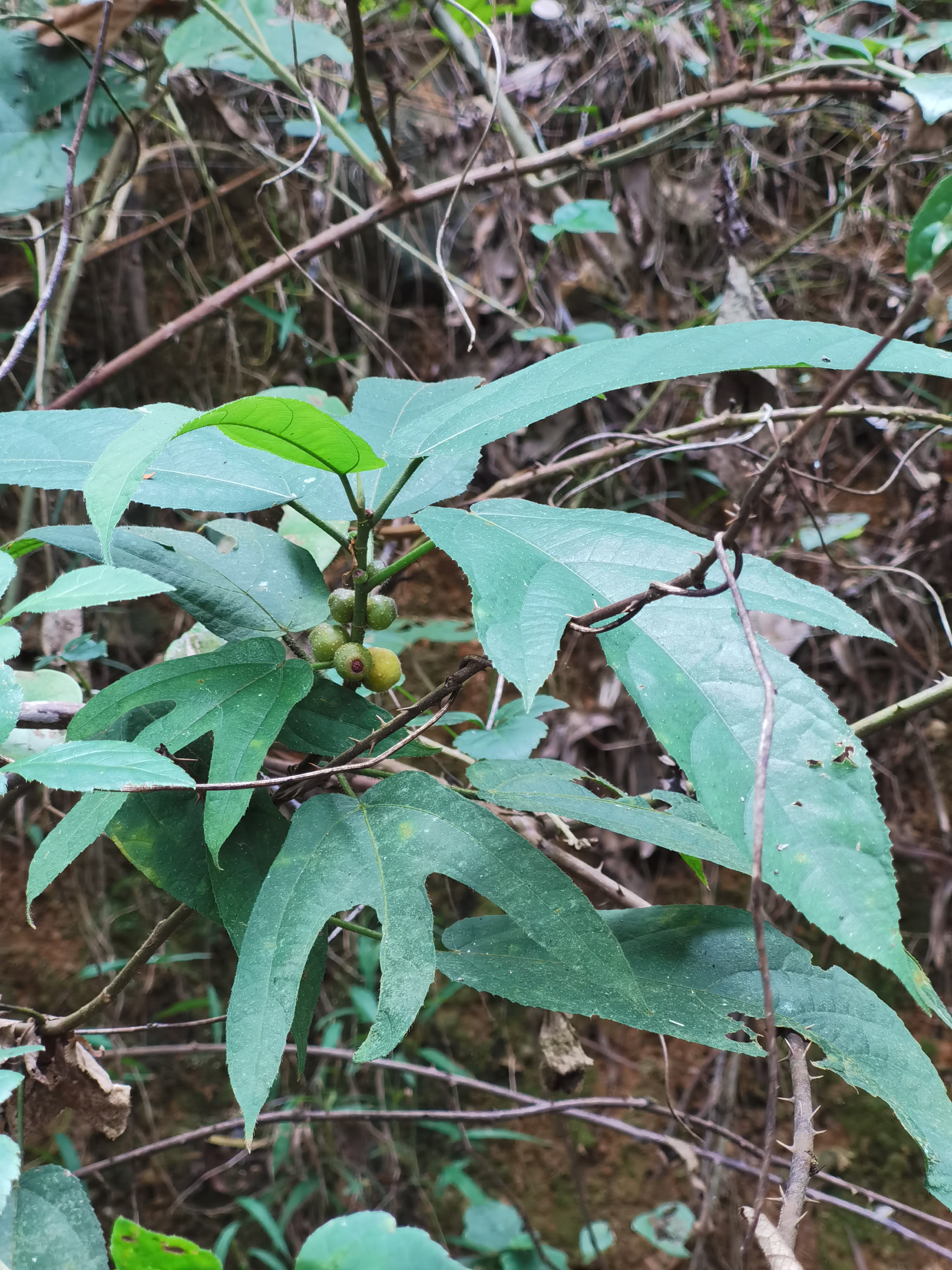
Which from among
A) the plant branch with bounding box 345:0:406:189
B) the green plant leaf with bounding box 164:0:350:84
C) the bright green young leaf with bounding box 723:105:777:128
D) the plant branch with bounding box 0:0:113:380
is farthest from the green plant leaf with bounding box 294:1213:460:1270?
the bright green young leaf with bounding box 723:105:777:128

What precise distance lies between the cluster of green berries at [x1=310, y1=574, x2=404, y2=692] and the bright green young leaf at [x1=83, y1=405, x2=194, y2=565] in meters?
0.20

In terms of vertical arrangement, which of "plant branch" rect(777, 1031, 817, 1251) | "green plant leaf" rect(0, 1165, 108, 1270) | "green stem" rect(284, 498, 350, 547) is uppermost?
"green stem" rect(284, 498, 350, 547)

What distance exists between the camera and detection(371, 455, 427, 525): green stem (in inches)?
19.7

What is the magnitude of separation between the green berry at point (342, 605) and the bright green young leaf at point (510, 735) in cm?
26

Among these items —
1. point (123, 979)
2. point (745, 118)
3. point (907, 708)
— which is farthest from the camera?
point (745, 118)

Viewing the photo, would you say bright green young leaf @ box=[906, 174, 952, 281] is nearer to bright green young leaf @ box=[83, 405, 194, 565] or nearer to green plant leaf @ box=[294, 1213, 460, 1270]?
bright green young leaf @ box=[83, 405, 194, 565]

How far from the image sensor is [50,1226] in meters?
0.57

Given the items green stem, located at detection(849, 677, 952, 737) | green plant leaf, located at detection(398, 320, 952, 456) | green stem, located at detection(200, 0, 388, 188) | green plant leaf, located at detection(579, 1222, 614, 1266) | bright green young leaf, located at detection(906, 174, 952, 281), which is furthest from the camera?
green plant leaf, located at detection(579, 1222, 614, 1266)

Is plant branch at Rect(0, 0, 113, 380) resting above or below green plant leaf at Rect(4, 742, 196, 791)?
above

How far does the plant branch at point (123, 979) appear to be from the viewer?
572 millimetres

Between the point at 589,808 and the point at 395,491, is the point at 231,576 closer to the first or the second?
the point at 395,491

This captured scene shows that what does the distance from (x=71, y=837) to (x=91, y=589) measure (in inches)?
6.3

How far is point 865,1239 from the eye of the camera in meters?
1.50

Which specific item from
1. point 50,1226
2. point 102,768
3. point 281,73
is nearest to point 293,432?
point 102,768
